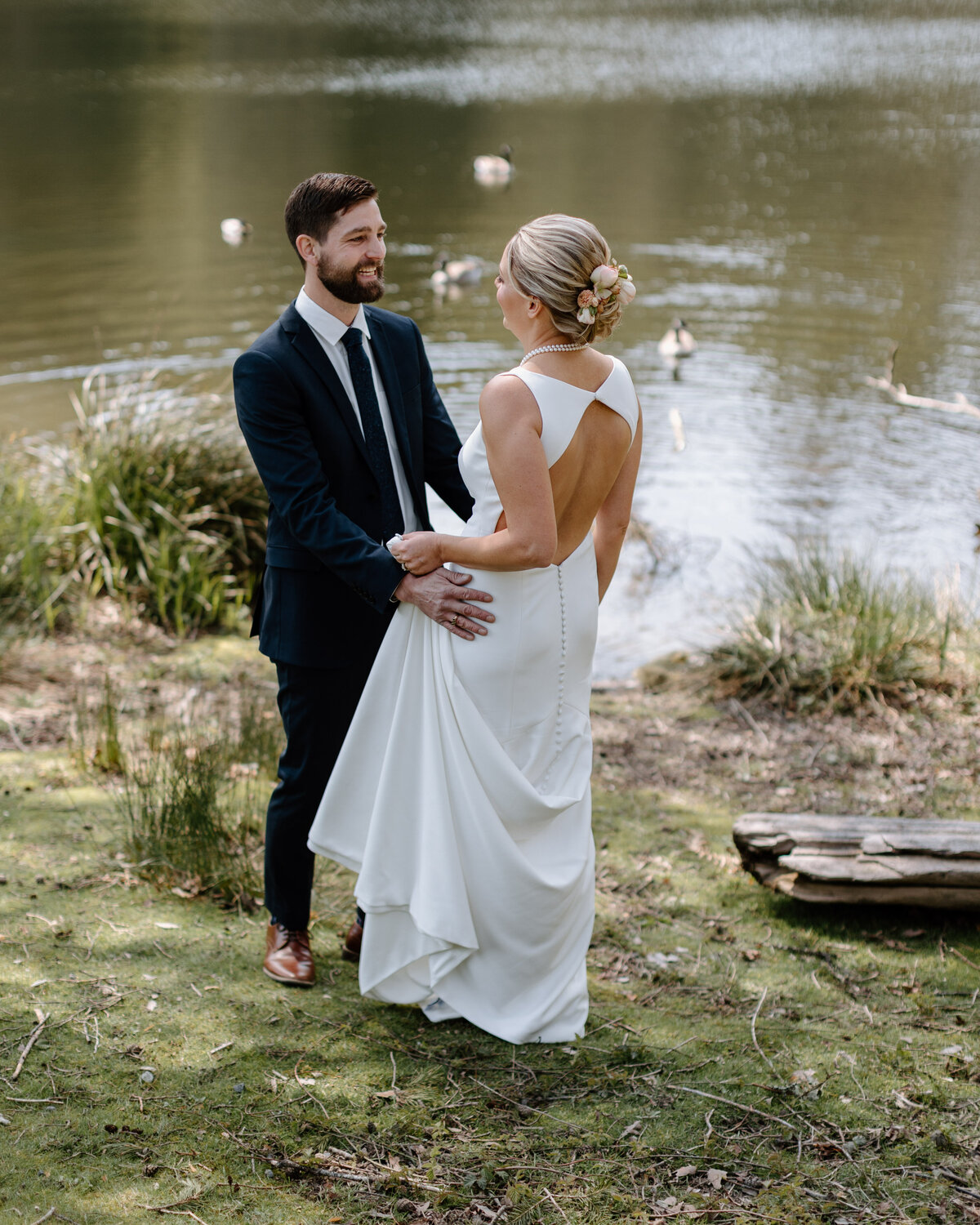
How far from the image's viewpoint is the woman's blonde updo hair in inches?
114

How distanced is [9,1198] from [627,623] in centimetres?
579

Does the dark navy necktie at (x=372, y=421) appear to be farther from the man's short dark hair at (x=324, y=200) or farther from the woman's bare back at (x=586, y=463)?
the woman's bare back at (x=586, y=463)

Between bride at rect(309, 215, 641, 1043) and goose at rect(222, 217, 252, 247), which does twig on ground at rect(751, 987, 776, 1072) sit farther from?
goose at rect(222, 217, 252, 247)

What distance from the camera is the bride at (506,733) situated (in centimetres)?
303

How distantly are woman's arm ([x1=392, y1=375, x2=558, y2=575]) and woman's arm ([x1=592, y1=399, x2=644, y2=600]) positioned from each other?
1.22 feet

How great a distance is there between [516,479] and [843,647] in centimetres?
341

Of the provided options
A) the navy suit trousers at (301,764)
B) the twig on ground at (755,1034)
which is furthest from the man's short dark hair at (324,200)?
the twig on ground at (755,1034)

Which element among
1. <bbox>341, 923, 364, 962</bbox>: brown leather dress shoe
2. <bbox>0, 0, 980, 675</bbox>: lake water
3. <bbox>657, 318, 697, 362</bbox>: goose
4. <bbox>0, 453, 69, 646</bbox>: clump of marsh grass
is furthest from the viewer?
<bbox>657, 318, 697, 362</bbox>: goose

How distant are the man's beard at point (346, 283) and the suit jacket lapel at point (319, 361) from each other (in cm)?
13

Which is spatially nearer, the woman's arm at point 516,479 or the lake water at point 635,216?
the woman's arm at point 516,479

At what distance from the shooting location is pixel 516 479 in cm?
298

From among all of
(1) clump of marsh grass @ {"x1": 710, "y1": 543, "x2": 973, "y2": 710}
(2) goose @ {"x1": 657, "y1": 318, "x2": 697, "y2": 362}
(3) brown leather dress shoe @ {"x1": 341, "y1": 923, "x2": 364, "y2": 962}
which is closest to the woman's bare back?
(3) brown leather dress shoe @ {"x1": 341, "y1": 923, "x2": 364, "y2": 962}

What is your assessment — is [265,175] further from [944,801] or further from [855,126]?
[944,801]

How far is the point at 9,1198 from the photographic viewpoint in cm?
250
